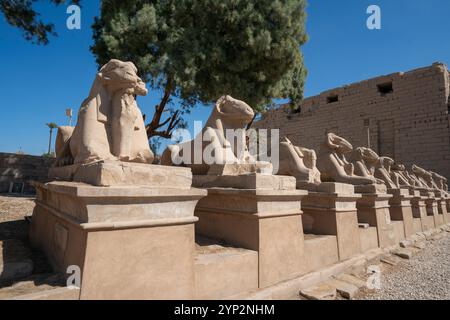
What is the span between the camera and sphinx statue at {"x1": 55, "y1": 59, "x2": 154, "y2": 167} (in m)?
2.39

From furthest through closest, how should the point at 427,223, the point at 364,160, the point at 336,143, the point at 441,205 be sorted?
the point at 441,205 < the point at 427,223 < the point at 364,160 < the point at 336,143

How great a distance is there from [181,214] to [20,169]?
7.95m

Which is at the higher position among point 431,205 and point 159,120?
point 159,120

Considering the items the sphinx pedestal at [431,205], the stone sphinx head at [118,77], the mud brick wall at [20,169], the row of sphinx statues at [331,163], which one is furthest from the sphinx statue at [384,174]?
the mud brick wall at [20,169]

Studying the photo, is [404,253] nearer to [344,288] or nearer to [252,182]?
[344,288]

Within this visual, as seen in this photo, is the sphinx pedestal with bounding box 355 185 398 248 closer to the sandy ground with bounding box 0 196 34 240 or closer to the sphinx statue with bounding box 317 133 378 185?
the sphinx statue with bounding box 317 133 378 185

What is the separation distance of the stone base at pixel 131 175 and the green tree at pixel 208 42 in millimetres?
6186

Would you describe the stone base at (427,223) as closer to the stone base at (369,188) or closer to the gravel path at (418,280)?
the gravel path at (418,280)

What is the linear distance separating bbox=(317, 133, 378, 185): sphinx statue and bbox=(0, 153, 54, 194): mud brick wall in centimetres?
703

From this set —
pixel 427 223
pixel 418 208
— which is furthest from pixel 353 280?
pixel 427 223

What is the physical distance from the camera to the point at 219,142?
310 centimetres
